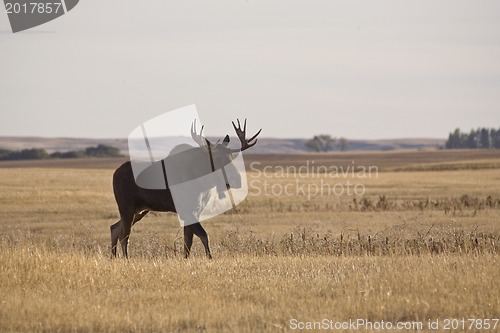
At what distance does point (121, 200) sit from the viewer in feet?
58.4

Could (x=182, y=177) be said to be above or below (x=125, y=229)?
above

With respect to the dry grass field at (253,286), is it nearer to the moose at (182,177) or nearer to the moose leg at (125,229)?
the moose leg at (125,229)

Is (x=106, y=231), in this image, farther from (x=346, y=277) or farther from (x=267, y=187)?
(x=267, y=187)

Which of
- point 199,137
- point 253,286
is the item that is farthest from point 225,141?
point 253,286

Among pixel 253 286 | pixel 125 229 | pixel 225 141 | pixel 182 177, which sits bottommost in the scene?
pixel 253 286

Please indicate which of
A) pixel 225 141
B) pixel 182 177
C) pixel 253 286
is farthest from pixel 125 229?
pixel 253 286

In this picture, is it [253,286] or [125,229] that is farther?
[125,229]

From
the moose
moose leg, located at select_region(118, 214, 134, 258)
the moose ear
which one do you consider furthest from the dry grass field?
the moose ear

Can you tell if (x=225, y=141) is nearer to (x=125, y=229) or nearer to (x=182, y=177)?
(x=182, y=177)

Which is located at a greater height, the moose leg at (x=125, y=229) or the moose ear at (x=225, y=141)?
the moose ear at (x=225, y=141)

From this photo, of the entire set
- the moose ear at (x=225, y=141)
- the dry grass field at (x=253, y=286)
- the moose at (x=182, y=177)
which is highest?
the moose ear at (x=225, y=141)

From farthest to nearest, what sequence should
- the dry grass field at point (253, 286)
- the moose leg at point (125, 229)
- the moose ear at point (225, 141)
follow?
the moose ear at point (225, 141), the moose leg at point (125, 229), the dry grass field at point (253, 286)

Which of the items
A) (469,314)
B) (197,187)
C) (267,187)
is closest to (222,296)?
(469,314)

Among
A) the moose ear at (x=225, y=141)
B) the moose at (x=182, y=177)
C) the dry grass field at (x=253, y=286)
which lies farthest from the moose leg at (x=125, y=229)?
the moose ear at (x=225, y=141)
